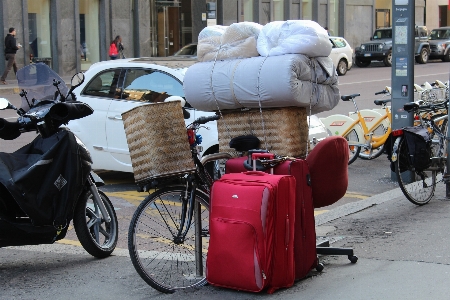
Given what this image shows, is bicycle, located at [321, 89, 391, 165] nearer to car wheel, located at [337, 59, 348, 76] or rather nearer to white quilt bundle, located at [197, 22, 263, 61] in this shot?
white quilt bundle, located at [197, 22, 263, 61]

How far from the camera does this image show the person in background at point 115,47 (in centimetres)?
3193

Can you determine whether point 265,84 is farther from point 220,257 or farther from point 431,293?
point 431,293

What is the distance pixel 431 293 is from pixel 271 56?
206 centimetres

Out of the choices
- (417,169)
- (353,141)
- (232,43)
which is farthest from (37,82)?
(353,141)

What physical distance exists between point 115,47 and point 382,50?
13531mm

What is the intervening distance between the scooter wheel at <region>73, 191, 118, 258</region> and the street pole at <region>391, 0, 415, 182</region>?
4779 millimetres

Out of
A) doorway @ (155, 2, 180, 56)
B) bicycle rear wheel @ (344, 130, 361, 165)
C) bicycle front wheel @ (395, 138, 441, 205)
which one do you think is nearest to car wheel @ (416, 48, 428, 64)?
doorway @ (155, 2, 180, 56)

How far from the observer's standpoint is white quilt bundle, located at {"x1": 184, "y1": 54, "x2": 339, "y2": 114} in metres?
5.95

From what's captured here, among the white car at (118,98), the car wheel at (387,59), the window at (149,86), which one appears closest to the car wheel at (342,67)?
the car wheel at (387,59)

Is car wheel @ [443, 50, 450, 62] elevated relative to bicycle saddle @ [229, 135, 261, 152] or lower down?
lower down

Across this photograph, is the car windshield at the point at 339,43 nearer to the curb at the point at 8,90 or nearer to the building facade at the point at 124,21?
the building facade at the point at 124,21

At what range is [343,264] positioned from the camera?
6.24m

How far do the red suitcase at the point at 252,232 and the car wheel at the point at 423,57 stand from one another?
1453 inches

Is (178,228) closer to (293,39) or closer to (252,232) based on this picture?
(252,232)
